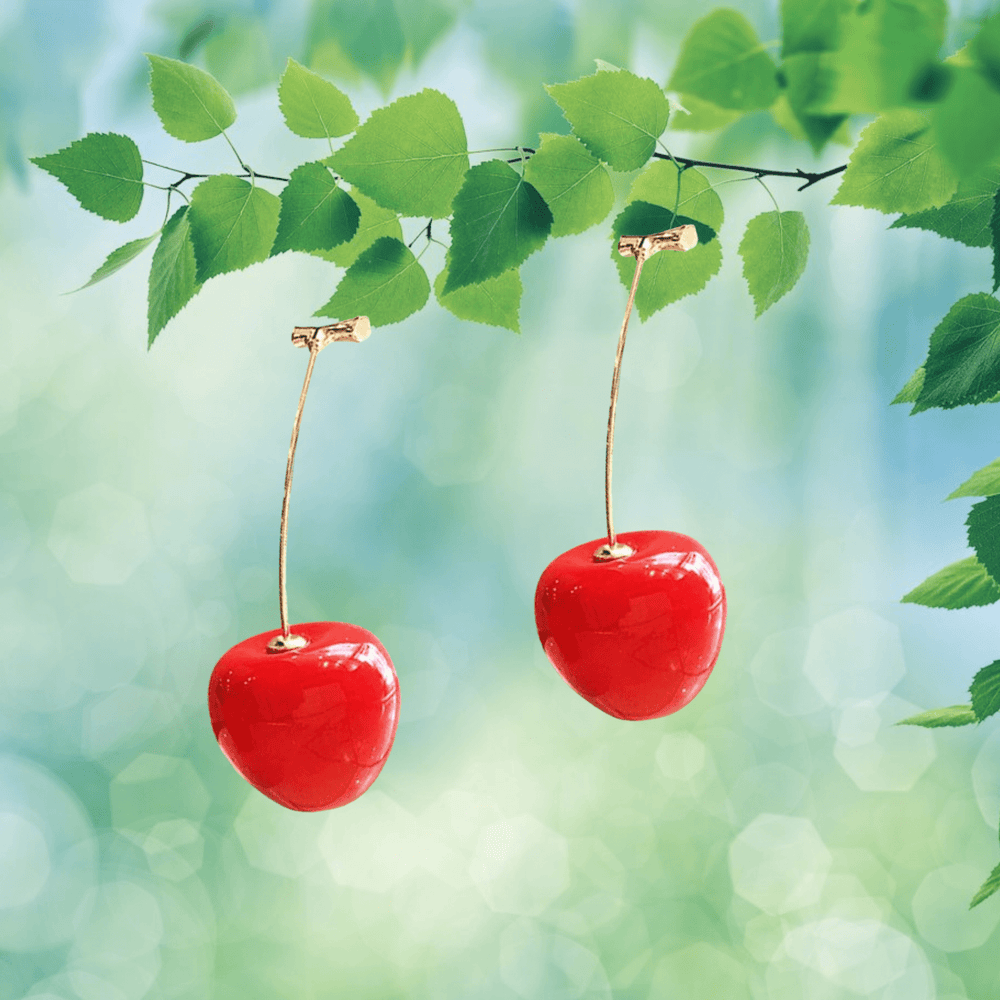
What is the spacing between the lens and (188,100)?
371mm

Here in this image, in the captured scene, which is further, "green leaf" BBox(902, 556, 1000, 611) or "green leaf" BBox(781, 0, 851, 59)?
"green leaf" BBox(902, 556, 1000, 611)

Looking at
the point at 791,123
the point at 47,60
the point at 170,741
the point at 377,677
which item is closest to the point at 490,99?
the point at 47,60

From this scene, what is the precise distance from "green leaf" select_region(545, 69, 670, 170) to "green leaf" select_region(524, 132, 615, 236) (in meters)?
0.01

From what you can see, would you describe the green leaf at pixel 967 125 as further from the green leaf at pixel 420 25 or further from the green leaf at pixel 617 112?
the green leaf at pixel 420 25

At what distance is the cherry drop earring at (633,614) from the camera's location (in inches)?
14.4

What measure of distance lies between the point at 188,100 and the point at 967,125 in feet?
0.99

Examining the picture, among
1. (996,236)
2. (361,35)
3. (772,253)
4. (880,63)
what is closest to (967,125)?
(880,63)

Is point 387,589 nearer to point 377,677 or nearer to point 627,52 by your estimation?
point 627,52

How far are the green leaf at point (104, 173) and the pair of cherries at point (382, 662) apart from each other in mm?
79

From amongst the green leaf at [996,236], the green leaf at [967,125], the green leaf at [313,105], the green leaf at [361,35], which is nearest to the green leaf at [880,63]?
the green leaf at [967,125]

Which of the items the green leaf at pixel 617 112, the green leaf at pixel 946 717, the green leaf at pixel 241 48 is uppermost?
the green leaf at pixel 241 48

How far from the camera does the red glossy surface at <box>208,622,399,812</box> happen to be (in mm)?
360

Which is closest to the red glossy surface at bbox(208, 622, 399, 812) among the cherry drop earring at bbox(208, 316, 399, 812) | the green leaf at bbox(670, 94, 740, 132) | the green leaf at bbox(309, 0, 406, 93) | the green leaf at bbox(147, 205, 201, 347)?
the cherry drop earring at bbox(208, 316, 399, 812)

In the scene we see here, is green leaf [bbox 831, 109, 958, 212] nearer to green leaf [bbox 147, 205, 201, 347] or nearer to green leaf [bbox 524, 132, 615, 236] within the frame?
green leaf [bbox 524, 132, 615, 236]
